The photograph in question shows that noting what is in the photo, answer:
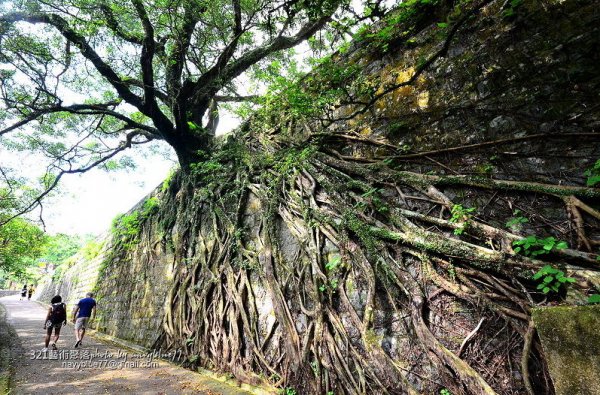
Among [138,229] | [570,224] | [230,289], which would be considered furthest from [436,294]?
[138,229]

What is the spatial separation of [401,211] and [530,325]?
1.19m

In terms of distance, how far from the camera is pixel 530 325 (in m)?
1.77

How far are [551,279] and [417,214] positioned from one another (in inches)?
38.9

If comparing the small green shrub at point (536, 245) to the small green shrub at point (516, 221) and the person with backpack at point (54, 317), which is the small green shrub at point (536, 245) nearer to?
the small green shrub at point (516, 221)

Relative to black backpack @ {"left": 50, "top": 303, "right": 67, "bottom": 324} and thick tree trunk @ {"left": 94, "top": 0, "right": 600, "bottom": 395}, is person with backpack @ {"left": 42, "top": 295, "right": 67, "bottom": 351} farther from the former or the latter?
thick tree trunk @ {"left": 94, "top": 0, "right": 600, "bottom": 395}

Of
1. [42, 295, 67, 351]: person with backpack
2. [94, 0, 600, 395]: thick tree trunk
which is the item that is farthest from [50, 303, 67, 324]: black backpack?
[94, 0, 600, 395]: thick tree trunk

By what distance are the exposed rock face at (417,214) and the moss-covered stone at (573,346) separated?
0.56 meters

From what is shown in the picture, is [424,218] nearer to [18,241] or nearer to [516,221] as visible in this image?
[516,221]

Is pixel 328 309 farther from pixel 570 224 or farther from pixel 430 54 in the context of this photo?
pixel 430 54

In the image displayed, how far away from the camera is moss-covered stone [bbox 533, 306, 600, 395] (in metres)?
1.16

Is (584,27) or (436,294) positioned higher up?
(584,27)

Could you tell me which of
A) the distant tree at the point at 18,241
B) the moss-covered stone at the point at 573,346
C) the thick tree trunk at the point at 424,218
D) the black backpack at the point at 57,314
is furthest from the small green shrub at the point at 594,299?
the distant tree at the point at 18,241

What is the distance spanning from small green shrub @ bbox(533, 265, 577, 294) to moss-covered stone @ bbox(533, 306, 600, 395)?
557mm

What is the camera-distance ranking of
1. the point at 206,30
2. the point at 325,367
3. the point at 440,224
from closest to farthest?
the point at 440,224 < the point at 325,367 < the point at 206,30
